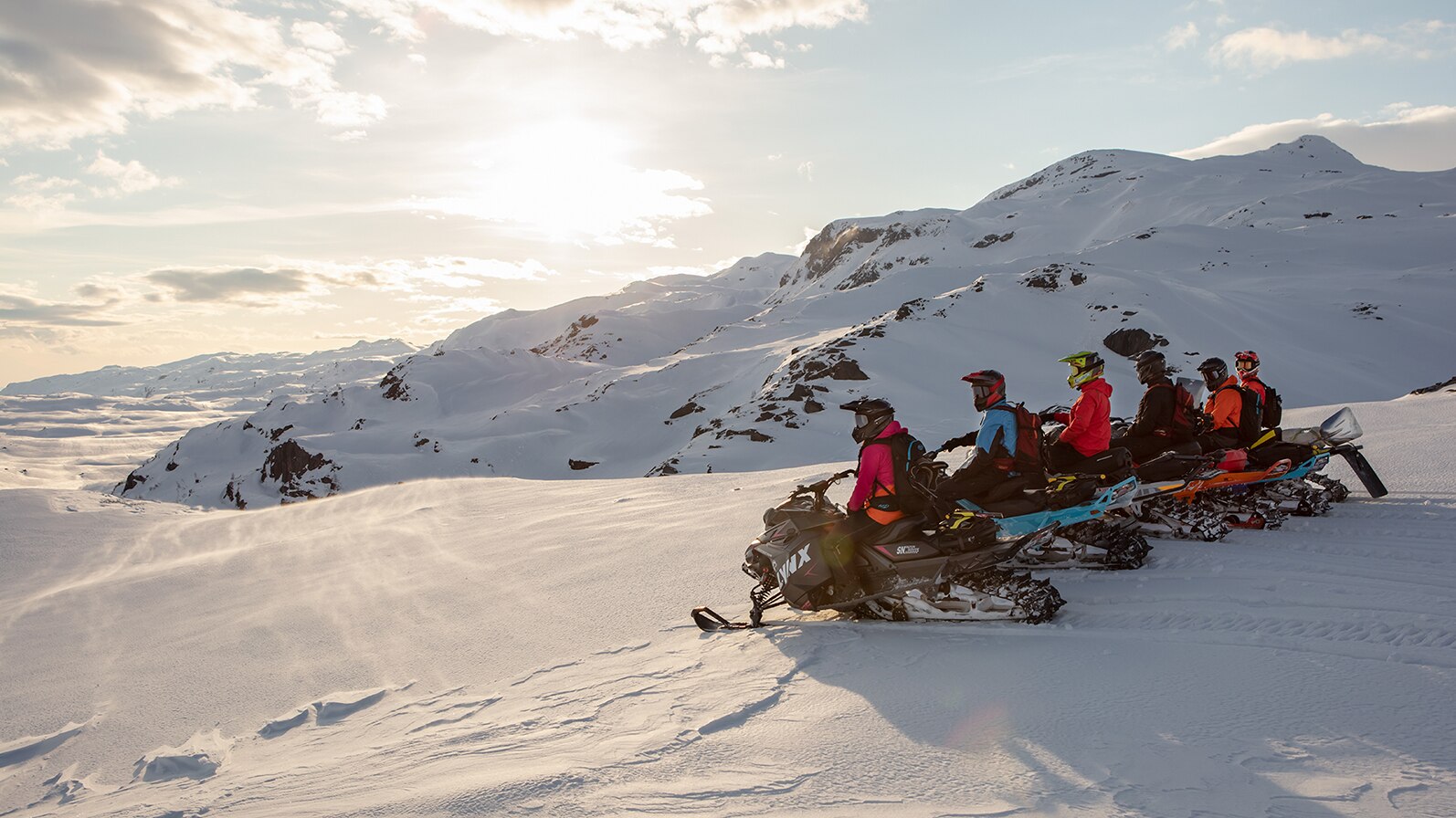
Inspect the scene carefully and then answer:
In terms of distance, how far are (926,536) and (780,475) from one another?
8010mm

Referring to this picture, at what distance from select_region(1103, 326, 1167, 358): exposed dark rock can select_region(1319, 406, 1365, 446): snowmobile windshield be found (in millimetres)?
34872

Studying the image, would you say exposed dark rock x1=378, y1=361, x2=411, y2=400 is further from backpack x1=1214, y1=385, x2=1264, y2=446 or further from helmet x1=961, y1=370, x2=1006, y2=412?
backpack x1=1214, y1=385, x2=1264, y2=446

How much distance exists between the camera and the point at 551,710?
4855mm

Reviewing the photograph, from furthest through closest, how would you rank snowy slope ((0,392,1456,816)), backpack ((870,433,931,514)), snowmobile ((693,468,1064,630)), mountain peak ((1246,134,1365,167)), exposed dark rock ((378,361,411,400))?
1. mountain peak ((1246,134,1365,167))
2. exposed dark rock ((378,361,411,400))
3. backpack ((870,433,931,514))
4. snowmobile ((693,468,1064,630))
5. snowy slope ((0,392,1456,816))

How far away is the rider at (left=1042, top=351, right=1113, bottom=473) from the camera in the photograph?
279 inches

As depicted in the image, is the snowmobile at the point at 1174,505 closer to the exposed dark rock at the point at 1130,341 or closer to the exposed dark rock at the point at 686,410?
the exposed dark rock at the point at 1130,341

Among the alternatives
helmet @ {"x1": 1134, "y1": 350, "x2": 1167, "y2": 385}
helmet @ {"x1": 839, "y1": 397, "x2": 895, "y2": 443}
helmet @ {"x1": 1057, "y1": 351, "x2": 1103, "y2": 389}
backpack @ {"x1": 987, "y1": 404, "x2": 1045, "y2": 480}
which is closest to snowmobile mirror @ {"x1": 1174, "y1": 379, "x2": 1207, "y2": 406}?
helmet @ {"x1": 1134, "y1": 350, "x2": 1167, "y2": 385}

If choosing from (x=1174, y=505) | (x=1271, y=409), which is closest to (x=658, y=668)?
(x=1174, y=505)

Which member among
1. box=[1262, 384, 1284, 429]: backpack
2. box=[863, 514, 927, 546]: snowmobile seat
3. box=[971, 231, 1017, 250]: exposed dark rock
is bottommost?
box=[863, 514, 927, 546]: snowmobile seat

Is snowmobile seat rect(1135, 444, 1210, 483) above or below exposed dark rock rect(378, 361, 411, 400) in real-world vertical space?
below

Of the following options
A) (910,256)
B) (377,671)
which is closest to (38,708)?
(377,671)

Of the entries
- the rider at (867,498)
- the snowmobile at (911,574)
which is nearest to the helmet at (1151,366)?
the snowmobile at (911,574)

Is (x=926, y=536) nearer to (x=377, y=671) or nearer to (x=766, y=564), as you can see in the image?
(x=766, y=564)

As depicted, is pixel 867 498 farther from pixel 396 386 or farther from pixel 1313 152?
pixel 1313 152
